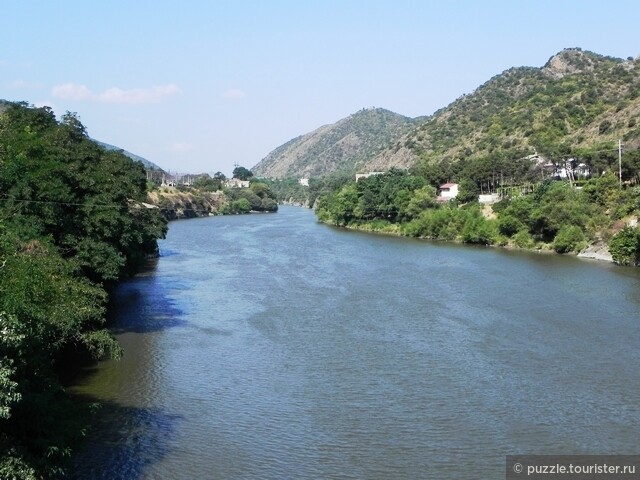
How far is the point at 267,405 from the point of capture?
18641 millimetres

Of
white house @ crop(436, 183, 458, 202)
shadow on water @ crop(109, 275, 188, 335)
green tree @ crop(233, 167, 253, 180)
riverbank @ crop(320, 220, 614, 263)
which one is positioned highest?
green tree @ crop(233, 167, 253, 180)

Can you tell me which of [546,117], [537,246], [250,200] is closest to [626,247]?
[537,246]

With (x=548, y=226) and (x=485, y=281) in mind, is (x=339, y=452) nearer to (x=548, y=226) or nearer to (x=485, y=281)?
(x=485, y=281)

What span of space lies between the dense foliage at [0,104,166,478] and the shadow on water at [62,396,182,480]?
54.8 inches

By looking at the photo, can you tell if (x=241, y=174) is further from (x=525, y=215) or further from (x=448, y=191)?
(x=525, y=215)

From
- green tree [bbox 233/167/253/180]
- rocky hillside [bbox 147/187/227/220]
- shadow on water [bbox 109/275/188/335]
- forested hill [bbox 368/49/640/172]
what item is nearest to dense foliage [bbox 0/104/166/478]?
shadow on water [bbox 109/275/188/335]

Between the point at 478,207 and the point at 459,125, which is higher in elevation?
the point at 459,125

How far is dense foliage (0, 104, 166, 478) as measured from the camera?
12008 mm

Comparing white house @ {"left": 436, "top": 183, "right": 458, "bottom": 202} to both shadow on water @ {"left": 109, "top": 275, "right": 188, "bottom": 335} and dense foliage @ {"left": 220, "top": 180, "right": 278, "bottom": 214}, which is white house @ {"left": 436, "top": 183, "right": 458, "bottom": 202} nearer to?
shadow on water @ {"left": 109, "top": 275, "right": 188, "bottom": 335}

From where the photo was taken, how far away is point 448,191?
74.4 metres

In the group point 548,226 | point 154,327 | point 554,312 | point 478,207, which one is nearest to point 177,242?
point 478,207

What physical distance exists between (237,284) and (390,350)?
15653 mm

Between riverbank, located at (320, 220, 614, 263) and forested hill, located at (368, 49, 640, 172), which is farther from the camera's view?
forested hill, located at (368, 49, 640, 172)

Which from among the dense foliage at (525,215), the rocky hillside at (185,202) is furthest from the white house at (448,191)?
the rocky hillside at (185,202)
